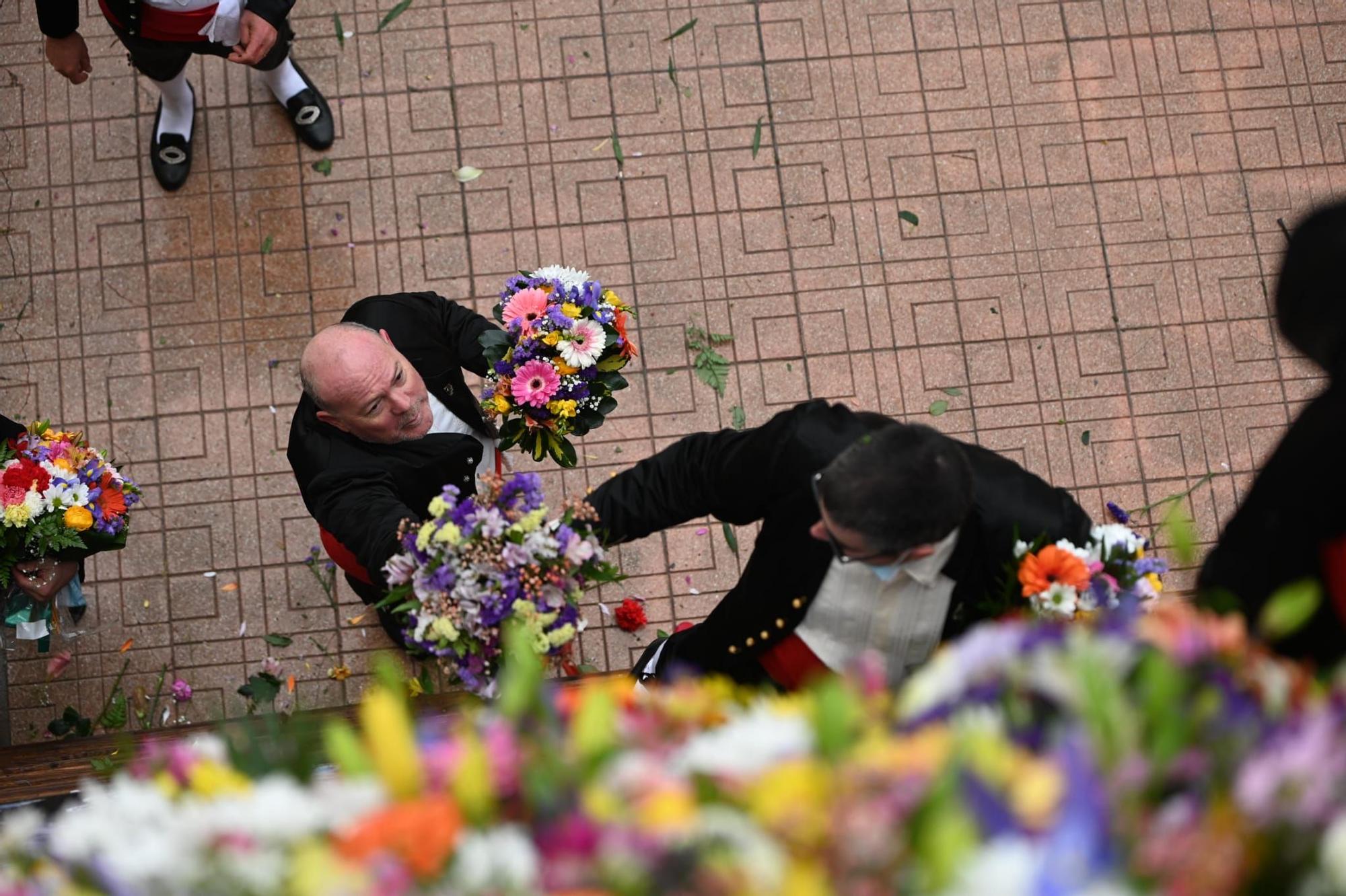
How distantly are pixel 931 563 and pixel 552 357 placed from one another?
4.09 feet

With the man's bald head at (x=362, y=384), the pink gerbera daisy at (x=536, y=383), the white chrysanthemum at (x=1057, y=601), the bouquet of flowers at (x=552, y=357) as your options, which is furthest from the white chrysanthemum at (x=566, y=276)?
the white chrysanthemum at (x=1057, y=601)

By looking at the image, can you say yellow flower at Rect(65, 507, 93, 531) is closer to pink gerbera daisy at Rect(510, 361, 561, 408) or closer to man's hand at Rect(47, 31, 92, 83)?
pink gerbera daisy at Rect(510, 361, 561, 408)

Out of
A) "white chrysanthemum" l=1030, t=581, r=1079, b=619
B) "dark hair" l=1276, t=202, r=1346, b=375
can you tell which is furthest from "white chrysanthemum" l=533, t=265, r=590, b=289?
"dark hair" l=1276, t=202, r=1346, b=375

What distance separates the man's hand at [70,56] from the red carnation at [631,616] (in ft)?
9.35

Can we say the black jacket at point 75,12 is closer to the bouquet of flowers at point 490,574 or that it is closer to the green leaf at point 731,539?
the bouquet of flowers at point 490,574

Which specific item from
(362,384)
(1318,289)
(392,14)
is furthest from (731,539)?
(392,14)

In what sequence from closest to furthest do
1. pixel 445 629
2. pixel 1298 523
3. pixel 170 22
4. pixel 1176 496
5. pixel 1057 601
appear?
pixel 1298 523, pixel 1057 601, pixel 445 629, pixel 170 22, pixel 1176 496

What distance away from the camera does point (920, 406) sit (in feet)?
15.0

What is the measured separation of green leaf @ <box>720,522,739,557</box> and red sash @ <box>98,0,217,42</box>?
2646 mm

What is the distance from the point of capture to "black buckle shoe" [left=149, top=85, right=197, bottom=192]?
15.1 ft

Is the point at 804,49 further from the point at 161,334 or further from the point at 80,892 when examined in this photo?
the point at 80,892

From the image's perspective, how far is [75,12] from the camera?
4000 mm

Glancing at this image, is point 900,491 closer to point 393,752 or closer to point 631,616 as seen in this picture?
point 393,752

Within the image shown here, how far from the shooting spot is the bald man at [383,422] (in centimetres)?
316
